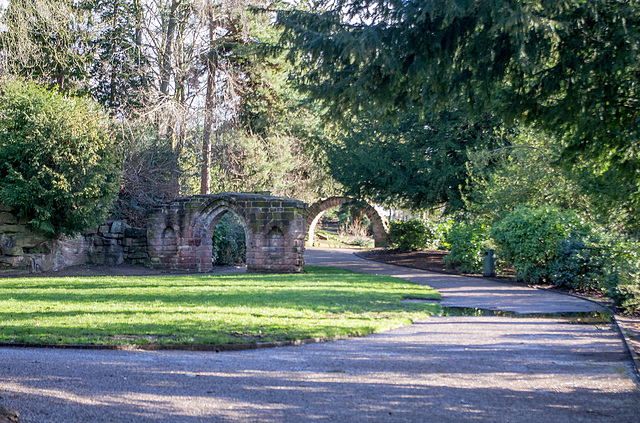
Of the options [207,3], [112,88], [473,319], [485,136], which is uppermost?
[207,3]

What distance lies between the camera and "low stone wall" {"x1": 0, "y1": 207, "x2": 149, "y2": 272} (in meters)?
17.1

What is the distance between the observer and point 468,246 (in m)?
19.5

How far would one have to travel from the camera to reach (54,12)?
21.5 m

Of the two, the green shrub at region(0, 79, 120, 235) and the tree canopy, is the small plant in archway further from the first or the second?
the tree canopy

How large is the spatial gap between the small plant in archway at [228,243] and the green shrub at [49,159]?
6.87m

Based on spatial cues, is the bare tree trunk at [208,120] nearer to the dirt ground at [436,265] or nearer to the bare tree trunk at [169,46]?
the bare tree trunk at [169,46]

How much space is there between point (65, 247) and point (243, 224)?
598cm

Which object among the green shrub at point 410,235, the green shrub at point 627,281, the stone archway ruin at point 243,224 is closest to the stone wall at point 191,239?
the stone archway ruin at point 243,224

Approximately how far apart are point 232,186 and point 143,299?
19.9m

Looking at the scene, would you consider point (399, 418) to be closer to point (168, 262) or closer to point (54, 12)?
point (168, 262)

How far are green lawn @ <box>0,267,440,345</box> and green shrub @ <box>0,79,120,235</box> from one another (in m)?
2.92

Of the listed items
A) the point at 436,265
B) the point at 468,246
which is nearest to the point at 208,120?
the point at 436,265

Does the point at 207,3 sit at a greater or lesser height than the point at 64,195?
greater

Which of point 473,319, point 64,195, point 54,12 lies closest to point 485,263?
point 473,319
